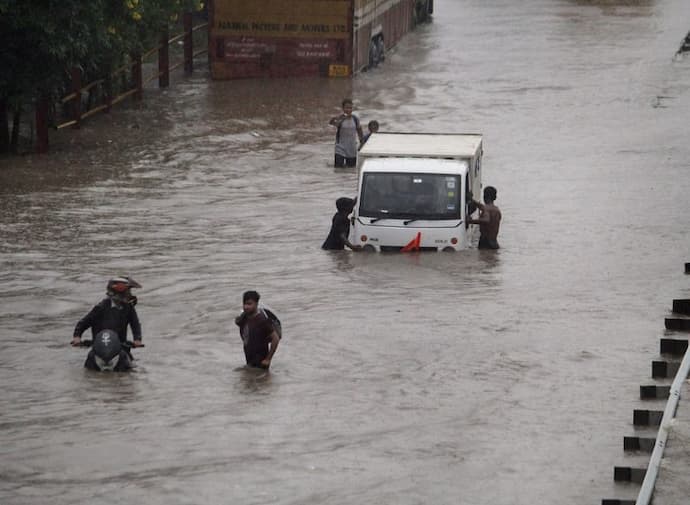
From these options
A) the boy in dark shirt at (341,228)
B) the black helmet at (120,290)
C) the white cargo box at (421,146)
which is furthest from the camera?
the white cargo box at (421,146)

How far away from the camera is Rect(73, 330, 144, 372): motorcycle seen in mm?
15547

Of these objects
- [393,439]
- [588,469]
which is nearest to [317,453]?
[393,439]

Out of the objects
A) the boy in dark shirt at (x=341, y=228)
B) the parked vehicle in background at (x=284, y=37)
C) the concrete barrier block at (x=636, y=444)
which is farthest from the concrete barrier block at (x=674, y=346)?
the parked vehicle in background at (x=284, y=37)

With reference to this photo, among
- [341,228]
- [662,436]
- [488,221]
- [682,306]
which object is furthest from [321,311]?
[662,436]

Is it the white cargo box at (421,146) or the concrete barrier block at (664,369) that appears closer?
the concrete barrier block at (664,369)

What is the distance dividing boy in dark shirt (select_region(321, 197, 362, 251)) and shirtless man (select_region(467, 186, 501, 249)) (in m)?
1.62

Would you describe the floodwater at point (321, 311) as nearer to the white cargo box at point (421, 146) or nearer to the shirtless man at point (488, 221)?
the shirtless man at point (488, 221)

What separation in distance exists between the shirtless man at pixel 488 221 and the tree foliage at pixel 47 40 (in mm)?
10090

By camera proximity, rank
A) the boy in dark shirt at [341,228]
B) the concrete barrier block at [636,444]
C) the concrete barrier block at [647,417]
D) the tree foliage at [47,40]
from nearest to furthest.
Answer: the concrete barrier block at [636,444], the concrete barrier block at [647,417], the boy in dark shirt at [341,228], the tree foliage at [47,40]

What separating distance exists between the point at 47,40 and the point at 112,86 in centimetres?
888

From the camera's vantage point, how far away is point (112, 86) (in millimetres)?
37969

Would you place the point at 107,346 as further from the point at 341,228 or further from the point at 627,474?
the point at 341,228

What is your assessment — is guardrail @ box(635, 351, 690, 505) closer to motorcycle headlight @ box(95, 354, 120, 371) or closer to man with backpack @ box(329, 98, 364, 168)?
motorcycle headlight @ box(95, 354, 120, 371)

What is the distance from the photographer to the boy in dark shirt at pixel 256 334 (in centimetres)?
1546
